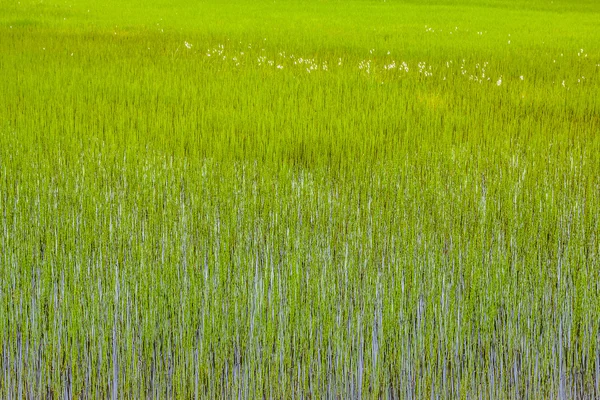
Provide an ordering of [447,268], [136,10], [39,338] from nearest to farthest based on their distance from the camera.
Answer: [39,338], [447,268], [136,10]

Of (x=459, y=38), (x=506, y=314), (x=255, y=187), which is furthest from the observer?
(x=459, y=38)

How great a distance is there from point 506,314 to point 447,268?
652 millimetres

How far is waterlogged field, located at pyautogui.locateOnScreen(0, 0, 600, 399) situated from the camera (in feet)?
13.4

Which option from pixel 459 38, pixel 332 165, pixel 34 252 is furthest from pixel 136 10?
pixel 34 252

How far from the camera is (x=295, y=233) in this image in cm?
567

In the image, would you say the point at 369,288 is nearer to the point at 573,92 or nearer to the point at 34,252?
the point at 34,252

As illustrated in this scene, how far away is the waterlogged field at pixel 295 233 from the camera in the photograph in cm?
409

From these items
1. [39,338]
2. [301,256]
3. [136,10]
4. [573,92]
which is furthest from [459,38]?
[39,338]

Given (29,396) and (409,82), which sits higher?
(409,82)

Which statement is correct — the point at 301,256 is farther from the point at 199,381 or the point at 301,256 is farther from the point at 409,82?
the point at 409,82

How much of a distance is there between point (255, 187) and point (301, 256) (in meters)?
1.34

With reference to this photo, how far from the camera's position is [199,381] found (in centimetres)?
392

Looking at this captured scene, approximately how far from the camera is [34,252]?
543cm

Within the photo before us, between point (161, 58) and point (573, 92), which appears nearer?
point (573, 92)
